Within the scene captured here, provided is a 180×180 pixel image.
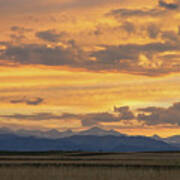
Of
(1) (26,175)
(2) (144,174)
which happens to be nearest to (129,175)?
(2) (144,174)

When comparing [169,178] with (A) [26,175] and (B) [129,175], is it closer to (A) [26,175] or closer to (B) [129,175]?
(B) [129,175]

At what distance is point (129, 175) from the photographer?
4059 centimetres

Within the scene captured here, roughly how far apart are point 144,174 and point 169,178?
9.32 feet

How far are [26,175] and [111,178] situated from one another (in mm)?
7637

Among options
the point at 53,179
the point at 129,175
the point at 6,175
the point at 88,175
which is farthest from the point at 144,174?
the point at 6,175

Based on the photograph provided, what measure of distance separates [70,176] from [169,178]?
28.3 ft

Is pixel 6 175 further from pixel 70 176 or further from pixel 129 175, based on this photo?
pixel 129 175

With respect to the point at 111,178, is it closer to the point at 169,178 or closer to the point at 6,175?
the point at 169,178

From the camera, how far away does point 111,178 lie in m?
39.7

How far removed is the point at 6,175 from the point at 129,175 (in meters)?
11.0

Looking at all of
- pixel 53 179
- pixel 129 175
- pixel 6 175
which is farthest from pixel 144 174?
pixel 6 175

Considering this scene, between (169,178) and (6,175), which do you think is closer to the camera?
(169,178)

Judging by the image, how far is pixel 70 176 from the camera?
1630 inches

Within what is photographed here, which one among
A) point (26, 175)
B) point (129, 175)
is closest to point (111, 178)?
point (129, 175)
